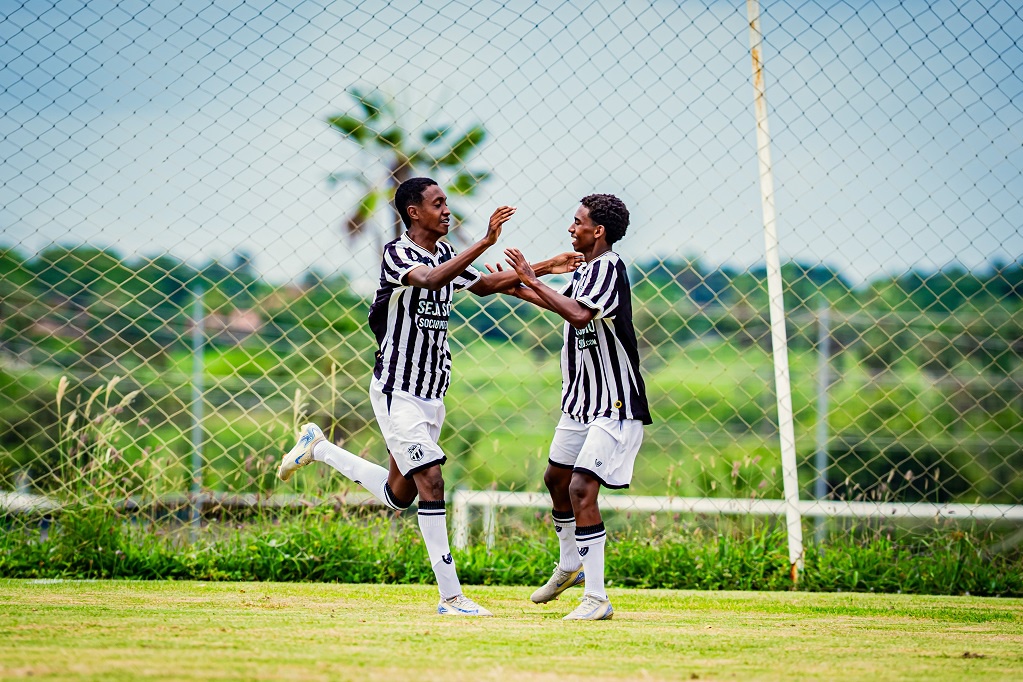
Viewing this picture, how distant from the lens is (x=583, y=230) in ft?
14.5

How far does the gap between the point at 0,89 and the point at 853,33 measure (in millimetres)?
4366

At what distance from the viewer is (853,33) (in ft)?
18.2

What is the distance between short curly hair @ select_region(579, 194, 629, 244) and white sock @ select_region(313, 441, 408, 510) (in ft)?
4.62

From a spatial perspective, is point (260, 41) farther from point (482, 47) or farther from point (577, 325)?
point (577, 325)

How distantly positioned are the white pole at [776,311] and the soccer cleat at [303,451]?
7.48 feet

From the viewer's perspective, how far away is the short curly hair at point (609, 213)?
4.40 m

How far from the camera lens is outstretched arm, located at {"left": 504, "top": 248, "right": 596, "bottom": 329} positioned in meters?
4.05

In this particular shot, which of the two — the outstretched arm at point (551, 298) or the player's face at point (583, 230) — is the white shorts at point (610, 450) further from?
the player's face at point (583, 230)

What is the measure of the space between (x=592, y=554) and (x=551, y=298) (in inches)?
39.8

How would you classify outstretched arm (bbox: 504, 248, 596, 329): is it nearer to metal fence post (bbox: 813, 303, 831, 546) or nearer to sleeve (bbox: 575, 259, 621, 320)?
sleeve (bbox: 575, 259, 621, 320)

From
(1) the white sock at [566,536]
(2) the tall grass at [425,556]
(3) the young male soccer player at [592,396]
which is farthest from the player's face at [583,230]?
(2) the tall grass at [425,556]

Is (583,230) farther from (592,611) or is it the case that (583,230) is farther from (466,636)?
(466,636)

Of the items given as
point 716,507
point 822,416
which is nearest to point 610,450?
point 716,507

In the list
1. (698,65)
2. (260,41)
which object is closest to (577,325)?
(698,65)
